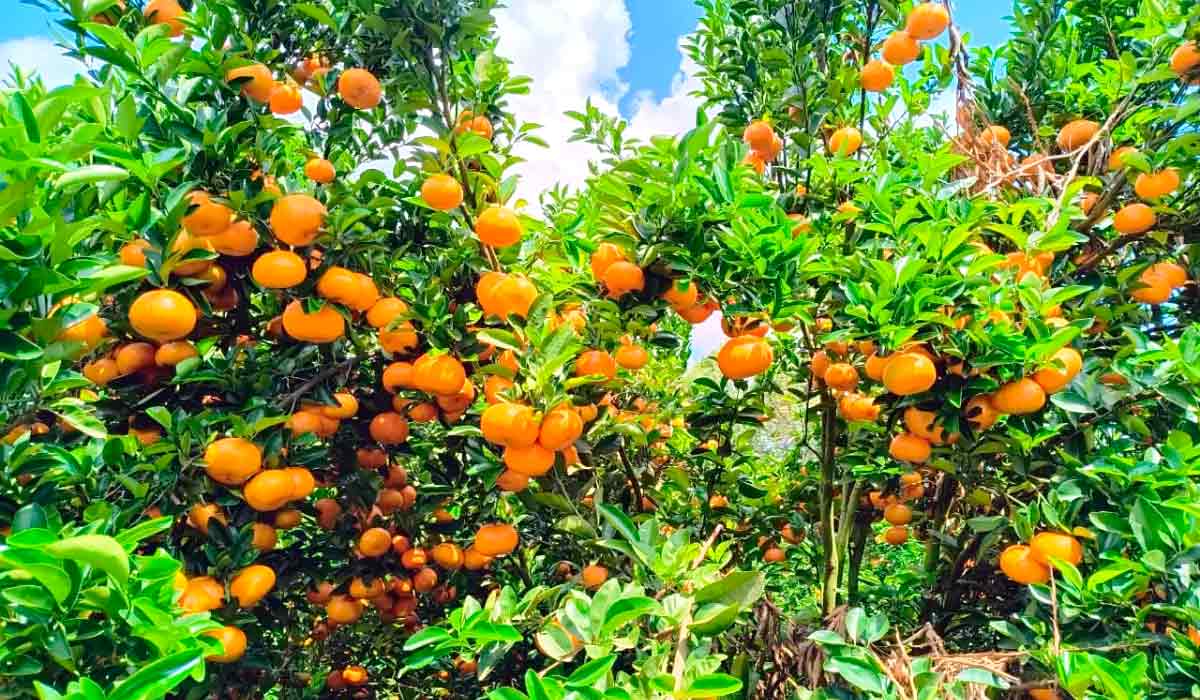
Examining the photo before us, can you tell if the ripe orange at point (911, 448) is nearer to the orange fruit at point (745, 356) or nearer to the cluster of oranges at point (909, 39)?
the orange fruit at point (745, 356)

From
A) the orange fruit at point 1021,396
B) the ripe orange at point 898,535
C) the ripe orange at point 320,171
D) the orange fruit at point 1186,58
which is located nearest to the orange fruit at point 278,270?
the ripe orange at point 320,171

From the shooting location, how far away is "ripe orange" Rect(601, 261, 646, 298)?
65.6 inches

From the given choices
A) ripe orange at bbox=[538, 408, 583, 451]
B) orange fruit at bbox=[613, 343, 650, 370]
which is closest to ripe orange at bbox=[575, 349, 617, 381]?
orange fruit at bbox=[613, 343, 650, 370]

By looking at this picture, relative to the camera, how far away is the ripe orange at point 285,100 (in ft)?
6.04

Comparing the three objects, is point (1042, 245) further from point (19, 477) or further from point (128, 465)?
point (19, 477)

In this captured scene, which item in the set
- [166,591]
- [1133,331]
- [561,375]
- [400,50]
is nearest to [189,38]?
[400,50]

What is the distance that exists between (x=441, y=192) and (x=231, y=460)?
740 mm

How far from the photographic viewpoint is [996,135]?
250 centimetres

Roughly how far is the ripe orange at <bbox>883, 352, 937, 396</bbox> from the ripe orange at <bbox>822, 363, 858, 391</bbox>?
0.40 meters

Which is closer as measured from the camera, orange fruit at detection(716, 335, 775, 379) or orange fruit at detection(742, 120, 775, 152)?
orange fruit at detection(716, 335, 775, 379)

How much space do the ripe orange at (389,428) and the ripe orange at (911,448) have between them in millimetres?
1283

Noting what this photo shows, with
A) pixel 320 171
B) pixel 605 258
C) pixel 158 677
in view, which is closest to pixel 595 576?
pixel 605 258

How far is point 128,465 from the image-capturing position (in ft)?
4.87

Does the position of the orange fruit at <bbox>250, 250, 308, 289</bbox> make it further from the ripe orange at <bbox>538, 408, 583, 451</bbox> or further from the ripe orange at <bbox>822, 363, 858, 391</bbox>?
the ripe orange at <bbox>822, 363, 858, 391</bbox>
